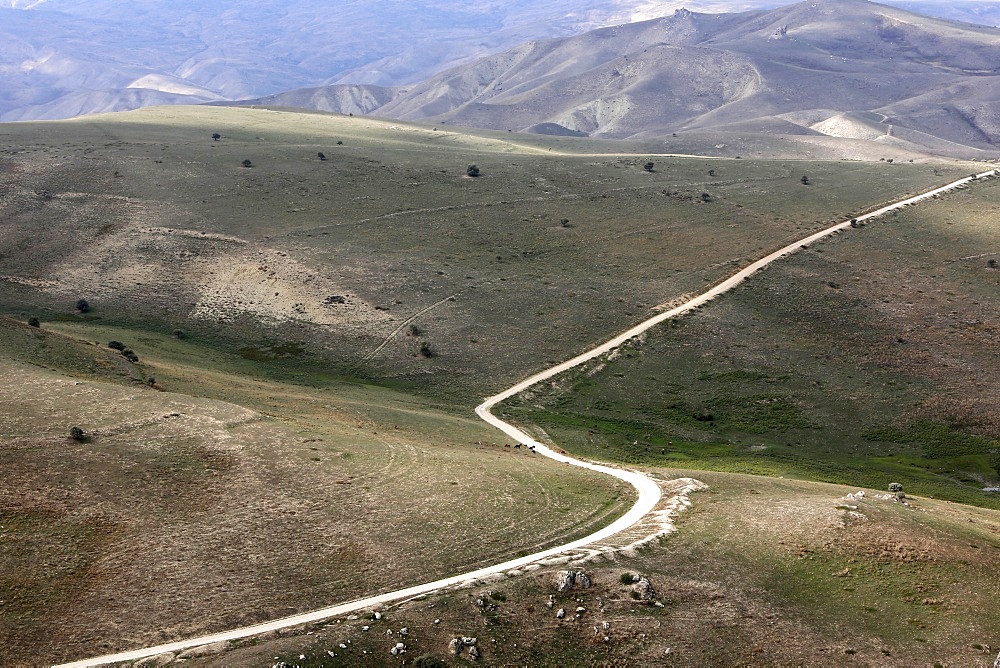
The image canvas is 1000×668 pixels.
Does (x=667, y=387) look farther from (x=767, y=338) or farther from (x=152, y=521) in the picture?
(x=152, y=521)

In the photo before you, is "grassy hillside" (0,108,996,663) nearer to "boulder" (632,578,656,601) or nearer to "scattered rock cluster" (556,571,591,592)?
"scattered rock cluster" (556,571,591,592)

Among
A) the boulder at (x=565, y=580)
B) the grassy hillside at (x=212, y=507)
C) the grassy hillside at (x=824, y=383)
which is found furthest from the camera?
the grassy hillside at (x=824, y=383)

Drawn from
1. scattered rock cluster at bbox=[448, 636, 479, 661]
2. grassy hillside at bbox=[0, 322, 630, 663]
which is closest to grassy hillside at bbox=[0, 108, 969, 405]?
grassy hillside at bbox=[0, 322, 630, 663]

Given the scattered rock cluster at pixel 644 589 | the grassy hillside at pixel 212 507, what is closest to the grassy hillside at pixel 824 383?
the grassy hillside at pixel 212 507

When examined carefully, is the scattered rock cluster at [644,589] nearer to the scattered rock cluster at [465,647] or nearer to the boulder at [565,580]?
the boulder at [565,580]

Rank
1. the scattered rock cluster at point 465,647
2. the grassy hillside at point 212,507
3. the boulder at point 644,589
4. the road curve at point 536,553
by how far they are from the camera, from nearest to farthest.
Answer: the scattered rock cluster at point 465,647
the road curve at point 536,553
the grassy hillside at point 212,507
the boulder at point 644,589

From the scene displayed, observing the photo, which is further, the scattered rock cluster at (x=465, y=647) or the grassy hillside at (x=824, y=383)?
the grassy hillside at (x=824, y=383)

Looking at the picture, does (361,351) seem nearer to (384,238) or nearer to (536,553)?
(384,238)

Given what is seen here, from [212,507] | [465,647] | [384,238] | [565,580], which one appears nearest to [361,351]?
[384,238]
